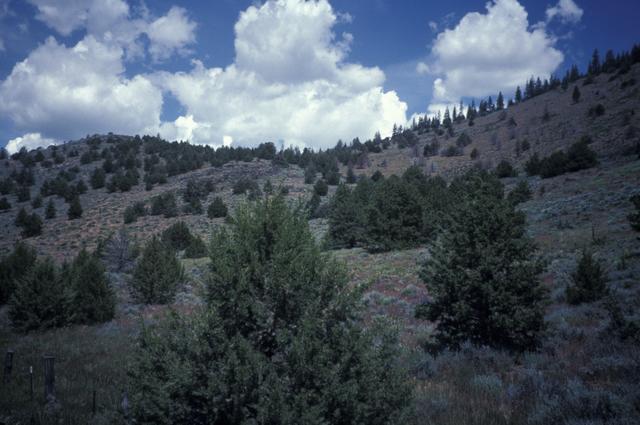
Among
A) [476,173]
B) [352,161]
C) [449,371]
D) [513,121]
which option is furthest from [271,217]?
[513,121]

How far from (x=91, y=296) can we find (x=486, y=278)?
Result: 2013cm

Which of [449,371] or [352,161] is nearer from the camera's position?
[449,371]

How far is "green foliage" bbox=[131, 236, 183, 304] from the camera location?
23.2m

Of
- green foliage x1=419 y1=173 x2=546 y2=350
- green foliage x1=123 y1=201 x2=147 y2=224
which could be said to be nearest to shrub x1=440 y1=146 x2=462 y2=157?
green foliage x1=123 y1=201 x2=147 y2=224

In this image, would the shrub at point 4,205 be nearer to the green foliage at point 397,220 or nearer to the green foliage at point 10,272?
the green foliage at point 10,272

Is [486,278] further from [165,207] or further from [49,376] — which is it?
[165,207]

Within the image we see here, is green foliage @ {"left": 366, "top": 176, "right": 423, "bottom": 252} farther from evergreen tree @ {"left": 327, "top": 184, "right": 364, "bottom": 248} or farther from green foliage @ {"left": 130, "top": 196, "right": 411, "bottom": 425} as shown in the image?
green foliage @ {"left": 130, "top": 196, "right": 411, "bottom": 425}

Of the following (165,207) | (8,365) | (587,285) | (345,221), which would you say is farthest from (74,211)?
(587,285)

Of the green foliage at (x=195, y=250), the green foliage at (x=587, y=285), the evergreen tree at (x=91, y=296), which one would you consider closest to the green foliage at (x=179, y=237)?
the green foliage at (x=195, y=250)

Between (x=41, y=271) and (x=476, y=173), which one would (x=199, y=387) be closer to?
(x=476, y=173)

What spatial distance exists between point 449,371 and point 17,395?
1051cm

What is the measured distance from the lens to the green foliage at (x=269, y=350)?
4211mm

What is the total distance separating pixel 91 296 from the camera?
65.5 feet

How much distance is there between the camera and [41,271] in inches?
734
